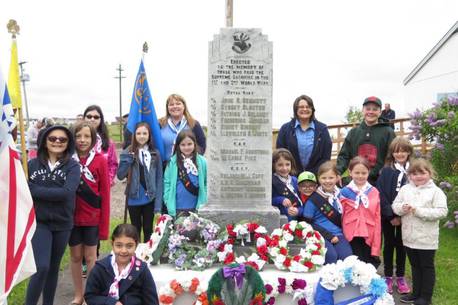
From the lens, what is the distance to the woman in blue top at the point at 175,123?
6.15 meters

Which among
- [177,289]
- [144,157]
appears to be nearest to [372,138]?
[144,157]

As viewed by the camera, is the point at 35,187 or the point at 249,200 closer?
the point at 35,187

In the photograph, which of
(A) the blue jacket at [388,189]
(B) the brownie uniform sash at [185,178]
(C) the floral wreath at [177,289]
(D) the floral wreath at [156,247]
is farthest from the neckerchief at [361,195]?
(D) the floral wreath at [156,247]

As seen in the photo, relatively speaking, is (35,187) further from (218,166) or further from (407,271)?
(407,271)

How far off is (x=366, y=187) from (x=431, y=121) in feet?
11.6

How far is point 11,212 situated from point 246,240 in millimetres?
2382

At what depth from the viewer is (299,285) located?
4375mm

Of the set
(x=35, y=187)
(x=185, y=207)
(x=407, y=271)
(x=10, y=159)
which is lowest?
(x=407, y=271)

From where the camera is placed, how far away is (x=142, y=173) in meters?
5.73

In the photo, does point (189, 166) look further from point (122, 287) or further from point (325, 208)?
point (122, 287)

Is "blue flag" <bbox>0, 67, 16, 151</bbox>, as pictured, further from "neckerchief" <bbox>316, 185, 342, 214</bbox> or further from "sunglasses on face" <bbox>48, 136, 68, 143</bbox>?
"neckerchief" <bbox>316, 185, 342, 214</bbox>

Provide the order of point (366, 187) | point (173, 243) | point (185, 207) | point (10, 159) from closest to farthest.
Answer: point (10, 159), point (173, 243), point (366, 187), point (185, 207)

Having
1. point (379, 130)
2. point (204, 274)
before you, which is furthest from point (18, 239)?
point (379, 130)

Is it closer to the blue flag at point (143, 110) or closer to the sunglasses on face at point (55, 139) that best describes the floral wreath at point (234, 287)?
the sunglasses on face at point (55, 139)
